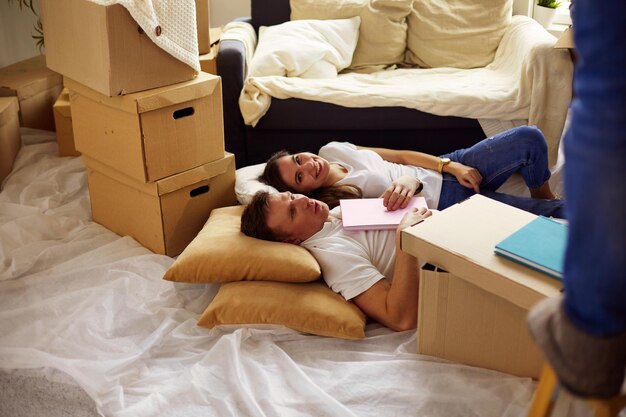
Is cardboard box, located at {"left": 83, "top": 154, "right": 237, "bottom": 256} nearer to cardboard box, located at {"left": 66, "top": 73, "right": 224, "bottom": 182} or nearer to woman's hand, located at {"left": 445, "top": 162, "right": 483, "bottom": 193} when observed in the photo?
cardboard box, located at {"left": 66, "top": 73, "right": 224, "bottom": 182}

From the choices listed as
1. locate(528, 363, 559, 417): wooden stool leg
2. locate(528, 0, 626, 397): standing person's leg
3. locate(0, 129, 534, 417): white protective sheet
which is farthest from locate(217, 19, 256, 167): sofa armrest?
locate(528, 0, 626, 397): standing person's leg

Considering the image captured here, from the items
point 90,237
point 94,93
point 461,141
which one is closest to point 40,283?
point 90,237

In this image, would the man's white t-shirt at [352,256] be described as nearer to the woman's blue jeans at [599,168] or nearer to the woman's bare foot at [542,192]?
the woman's bare foot at [542,192]

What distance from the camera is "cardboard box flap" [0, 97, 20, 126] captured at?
2.85 meters

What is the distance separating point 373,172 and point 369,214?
278mm

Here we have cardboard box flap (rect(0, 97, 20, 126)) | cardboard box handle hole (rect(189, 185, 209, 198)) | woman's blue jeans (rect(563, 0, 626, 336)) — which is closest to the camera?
woman's blue jeans (rect(563, 0, 626, 336))

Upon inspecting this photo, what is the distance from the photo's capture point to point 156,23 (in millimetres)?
2119

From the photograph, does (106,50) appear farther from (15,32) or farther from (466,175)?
(15,32)

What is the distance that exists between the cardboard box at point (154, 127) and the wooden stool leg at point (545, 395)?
154 centimetres

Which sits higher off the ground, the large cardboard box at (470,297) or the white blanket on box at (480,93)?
the white blanket on box at (480,93)

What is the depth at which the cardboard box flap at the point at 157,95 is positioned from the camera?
2.15m

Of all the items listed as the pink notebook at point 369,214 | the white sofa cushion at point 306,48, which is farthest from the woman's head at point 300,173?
the white sofa cushion at point 306,48

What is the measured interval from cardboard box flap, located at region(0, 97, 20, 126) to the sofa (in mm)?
891

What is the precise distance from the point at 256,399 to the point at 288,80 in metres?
1.53
